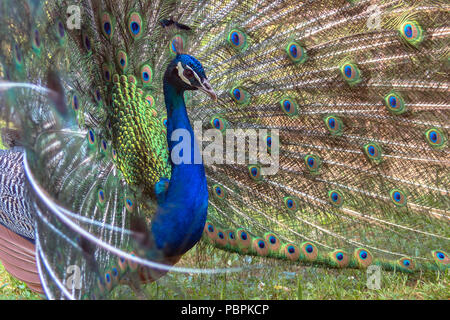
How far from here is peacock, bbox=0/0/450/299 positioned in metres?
2.00

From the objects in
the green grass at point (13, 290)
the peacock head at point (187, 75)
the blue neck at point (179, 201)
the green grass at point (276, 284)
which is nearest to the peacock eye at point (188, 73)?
the peacock head at point (187, 75)

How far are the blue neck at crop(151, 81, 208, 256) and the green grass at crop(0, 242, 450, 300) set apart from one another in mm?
439

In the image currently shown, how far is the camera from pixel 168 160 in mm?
2381

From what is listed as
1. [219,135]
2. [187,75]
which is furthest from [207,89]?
[219,135]

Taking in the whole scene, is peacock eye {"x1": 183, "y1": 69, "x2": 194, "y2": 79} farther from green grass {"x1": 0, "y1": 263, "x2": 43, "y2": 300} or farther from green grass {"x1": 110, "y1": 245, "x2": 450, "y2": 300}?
green grass {"x1": 0, "y1": 263, "x2": 43, "y2": 300}

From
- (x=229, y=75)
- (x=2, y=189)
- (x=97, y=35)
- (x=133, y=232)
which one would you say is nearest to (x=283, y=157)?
(x=229, y=75)

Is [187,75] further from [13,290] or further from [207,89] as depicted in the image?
[13,290]

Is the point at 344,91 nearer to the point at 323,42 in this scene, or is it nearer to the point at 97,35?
the point at 323,42

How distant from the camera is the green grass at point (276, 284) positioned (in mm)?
2738

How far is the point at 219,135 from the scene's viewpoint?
2682mm

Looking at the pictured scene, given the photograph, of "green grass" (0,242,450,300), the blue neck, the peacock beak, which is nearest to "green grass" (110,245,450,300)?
"green grass" (0,242,450,300)

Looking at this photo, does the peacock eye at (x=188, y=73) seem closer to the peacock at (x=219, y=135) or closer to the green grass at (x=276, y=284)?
the peacock at (x=219, y=135)

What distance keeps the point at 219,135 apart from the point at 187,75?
0.51 metres

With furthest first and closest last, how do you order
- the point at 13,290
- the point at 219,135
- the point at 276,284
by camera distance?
the point at 13,290, the point at 276,284, the point at 219,135
